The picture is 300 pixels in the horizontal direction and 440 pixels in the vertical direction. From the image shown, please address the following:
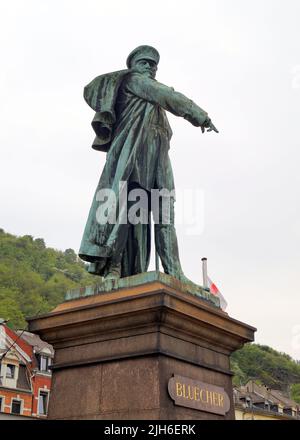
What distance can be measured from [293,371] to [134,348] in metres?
87.7

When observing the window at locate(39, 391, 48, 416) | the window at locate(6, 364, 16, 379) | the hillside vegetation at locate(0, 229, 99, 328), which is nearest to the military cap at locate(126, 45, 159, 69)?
the window at locate(6, 364, 16, 379)

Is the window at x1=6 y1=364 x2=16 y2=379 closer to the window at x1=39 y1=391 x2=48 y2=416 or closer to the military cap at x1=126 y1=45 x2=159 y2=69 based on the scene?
the window at x1=39 y1=391 x2=48 y2=416

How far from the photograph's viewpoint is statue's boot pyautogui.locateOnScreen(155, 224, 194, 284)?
7273mm

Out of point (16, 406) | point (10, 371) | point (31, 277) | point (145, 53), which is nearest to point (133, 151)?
point (145, 53)

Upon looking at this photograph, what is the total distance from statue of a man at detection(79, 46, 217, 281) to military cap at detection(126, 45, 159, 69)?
0.01 meters

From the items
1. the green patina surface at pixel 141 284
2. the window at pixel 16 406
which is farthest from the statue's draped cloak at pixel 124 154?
the window at pixel 16 406

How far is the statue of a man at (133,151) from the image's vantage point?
724cm

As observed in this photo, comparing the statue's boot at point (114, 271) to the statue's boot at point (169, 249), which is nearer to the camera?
the statue's boot at point (114, 271)

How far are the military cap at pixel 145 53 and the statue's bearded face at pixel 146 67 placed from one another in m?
0.04

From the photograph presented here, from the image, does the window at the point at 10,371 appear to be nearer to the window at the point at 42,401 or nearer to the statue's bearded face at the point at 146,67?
the window at the point at 42,401

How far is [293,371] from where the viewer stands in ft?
291

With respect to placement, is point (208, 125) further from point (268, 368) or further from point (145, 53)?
point (268, 368)
